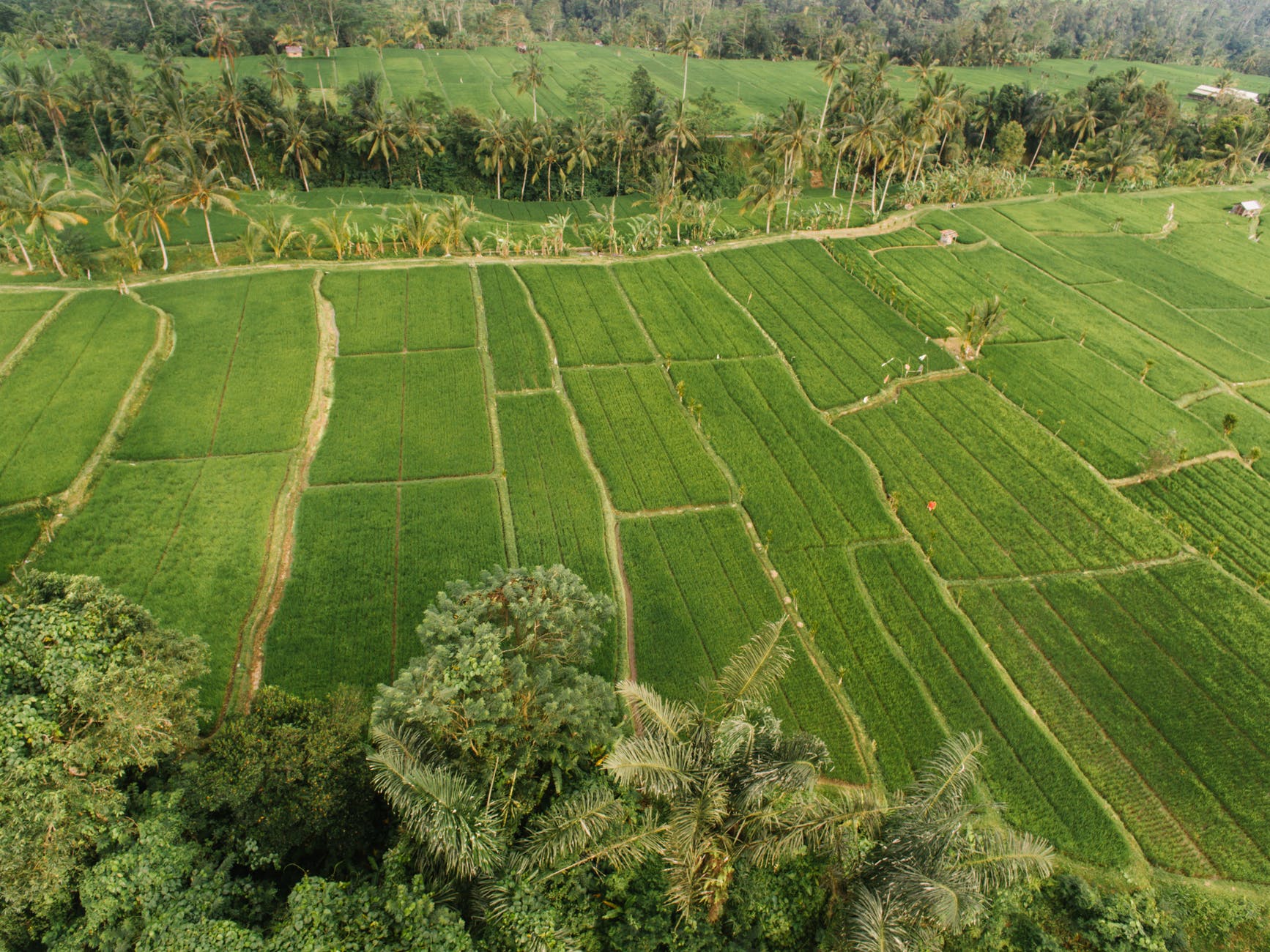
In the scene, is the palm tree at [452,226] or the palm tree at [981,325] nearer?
the palm tree at [981,325]

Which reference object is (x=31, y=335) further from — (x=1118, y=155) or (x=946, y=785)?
(x=1118, y=155)

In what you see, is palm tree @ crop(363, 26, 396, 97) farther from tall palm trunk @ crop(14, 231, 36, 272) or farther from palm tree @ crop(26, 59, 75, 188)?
tall palm trunk @ crop(14, 231, 36, 272)

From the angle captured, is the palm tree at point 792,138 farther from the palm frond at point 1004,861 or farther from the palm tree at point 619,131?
the palm frond at point 1004,861

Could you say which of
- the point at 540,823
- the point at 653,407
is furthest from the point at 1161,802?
the point at 653,407

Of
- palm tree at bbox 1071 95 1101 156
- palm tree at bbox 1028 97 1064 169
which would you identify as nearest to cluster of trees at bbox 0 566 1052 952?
palm tree at bbox 1028 97 1064 169

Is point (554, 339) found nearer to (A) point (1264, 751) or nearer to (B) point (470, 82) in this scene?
(A) point (1264, 751)

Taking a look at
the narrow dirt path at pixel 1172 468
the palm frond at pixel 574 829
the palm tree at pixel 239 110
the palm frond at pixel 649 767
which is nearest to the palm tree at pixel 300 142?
the palm tree at pixel 239 110
